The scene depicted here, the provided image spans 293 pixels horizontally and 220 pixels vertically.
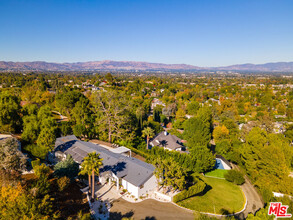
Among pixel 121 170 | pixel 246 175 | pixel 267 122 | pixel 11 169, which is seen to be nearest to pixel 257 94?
pixel 267 122

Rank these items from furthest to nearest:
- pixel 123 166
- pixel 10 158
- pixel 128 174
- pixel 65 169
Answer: pixel 123 166, pixel 128 174, pixel 65 169, pixel 10 158

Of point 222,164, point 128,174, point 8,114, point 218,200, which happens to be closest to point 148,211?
point 128,174

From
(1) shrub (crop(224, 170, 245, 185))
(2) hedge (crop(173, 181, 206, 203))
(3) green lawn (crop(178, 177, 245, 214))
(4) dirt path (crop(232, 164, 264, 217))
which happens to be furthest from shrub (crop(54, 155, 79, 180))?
(1) shrub (crop(224, 170, 245, 185))

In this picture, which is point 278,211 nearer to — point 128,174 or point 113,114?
point 128,174

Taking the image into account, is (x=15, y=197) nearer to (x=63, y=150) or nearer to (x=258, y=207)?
(x=63, y=150)

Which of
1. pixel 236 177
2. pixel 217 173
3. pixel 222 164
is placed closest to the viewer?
pixel 236 177

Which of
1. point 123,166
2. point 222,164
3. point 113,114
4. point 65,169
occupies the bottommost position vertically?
point 222,164

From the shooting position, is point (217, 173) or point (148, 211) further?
point (217, 173)

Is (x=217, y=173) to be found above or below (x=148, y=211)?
below
